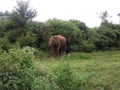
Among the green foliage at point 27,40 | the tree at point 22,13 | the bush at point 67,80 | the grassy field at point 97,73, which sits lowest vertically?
the grassy field at point 97,73

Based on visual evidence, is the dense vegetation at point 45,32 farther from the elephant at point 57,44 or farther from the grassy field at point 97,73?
the grassy field at point 97,73

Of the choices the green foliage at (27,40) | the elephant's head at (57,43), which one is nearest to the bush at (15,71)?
the green foliage at (27,40)

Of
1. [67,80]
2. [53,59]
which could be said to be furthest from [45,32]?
[67,80]

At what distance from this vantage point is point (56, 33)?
18.2 m

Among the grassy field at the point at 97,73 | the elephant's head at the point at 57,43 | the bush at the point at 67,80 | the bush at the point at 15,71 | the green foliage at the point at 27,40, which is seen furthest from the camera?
the elephant's head at the point at 57,43

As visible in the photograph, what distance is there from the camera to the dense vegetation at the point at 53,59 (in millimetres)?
6762

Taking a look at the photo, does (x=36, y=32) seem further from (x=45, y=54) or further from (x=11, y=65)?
(x=11, y=65)

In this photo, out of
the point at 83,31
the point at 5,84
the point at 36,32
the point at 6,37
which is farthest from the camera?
the point at 83,31

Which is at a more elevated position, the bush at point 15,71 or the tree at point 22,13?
the tree at point 22,13

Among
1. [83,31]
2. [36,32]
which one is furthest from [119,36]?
[36,32]

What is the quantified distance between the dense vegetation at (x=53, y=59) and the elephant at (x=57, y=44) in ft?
1.74

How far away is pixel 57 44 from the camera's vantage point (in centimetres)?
1673

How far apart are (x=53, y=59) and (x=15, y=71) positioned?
7906 millimetres

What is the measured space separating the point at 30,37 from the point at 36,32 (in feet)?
4.48
